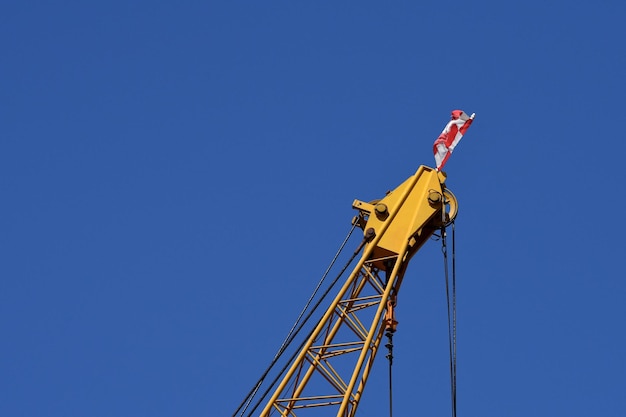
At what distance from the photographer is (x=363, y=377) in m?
69.8

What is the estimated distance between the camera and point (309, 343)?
7062 centimetres

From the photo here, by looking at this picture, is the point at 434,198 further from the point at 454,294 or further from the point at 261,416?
the point at 261,416

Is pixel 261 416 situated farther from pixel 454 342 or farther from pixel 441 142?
pixel 441 142

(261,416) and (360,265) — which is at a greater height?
(360,265)

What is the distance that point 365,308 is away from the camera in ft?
234

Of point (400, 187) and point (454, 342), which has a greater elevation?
point (400, 187)

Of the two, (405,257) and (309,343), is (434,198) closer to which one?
(405,257)

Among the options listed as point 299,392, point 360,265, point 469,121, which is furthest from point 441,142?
point 299,392

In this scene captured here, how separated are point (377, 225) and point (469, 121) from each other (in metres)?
5.81

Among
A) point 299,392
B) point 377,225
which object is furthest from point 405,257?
point 299,392

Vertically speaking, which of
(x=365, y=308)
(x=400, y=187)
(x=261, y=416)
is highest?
(x=400, y=187)

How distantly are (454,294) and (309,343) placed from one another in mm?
5952

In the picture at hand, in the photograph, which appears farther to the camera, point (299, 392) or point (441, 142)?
point (441, 142)

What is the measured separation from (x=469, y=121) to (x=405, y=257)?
6.29 meters
